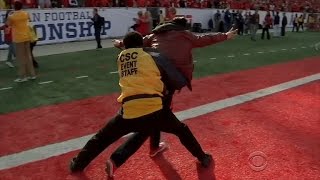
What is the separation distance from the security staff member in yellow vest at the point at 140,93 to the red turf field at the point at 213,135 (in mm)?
622

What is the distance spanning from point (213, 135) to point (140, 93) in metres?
2.30

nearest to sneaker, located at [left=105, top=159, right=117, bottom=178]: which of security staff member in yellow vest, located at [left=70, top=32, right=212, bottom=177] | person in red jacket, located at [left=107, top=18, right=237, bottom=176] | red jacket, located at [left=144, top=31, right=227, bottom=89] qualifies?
security staff member in yellow vest, located at [left=70, top=32, right=212, bottom=177]

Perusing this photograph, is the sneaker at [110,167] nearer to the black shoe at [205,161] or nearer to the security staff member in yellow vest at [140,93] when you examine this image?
the security staff member in yellow vest at [140,93]

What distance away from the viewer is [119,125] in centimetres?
434

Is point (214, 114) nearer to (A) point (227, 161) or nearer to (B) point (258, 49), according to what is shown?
(A) point (227, 161)

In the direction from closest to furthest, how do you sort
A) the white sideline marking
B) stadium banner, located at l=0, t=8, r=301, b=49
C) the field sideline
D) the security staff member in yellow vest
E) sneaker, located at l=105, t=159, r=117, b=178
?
the security staff member in yellow vest, sneaker, located at l=105, t=159, r=117, b=178, the white sideline marking, the field sideline, stadium banner, located at l=0, t=8, r=301, b=49

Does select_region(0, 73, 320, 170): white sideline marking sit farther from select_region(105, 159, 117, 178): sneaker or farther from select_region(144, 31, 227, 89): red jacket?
select_region(144, 31, 227, 89): red jacket

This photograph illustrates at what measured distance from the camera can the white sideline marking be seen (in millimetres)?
5285

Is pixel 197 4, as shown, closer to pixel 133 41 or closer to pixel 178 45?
pixel 178 45

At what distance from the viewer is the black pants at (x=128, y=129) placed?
432cm

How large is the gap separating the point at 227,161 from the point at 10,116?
4.03 meters

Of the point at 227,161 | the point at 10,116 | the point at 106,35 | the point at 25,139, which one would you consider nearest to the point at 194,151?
the point at 227,161

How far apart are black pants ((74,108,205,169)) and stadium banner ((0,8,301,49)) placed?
13149mm

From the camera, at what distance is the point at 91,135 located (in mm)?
6227
